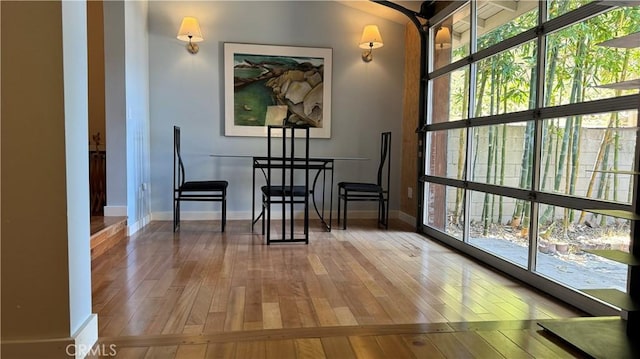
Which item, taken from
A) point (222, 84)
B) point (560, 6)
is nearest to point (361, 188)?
point (222, 84)

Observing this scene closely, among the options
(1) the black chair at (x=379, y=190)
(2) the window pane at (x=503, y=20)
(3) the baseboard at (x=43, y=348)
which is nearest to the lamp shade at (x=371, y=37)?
(1) the black chair at (x=379, y=190)

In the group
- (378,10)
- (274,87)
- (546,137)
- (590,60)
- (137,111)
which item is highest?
(378,10)

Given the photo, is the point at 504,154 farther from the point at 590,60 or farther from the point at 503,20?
the point at 503,20

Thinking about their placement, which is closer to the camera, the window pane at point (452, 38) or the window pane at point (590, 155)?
the window pane at point (590, 155)

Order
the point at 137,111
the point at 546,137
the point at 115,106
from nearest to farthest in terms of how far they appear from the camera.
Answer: the point at 546,137 < the point at 115,106 < the point at 137,111

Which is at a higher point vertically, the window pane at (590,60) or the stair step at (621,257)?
the window pane at (590,60)

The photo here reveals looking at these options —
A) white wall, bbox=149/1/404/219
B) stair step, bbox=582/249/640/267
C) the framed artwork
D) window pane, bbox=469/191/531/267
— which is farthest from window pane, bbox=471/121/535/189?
the framed artwork

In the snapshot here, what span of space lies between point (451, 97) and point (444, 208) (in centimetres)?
104

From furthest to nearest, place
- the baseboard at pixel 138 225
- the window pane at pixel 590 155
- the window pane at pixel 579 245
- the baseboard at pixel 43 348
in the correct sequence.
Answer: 1. the baseboard at pixel 138 225
2. the window pane at pixel 579 245
3. the window pane at pixel 590 155
4. the baseboard at pixel 43 348

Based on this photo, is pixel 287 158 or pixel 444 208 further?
pixel 444 208

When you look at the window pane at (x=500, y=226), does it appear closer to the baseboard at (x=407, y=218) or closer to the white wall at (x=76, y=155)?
the baseboard at (x=407, y=218)

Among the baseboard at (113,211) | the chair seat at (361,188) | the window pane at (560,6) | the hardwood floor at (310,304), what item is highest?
the window pane at (560,6)

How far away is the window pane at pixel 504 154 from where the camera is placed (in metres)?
2.64

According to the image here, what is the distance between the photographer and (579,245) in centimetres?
228
